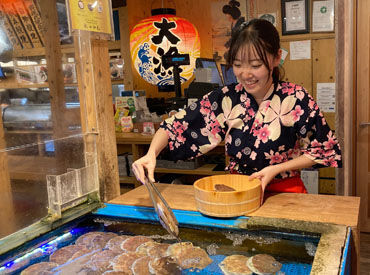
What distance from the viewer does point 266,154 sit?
201 cm

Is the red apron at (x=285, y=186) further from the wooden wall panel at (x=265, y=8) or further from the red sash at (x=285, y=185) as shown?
the wooden wall panel at (x=265, y=8)

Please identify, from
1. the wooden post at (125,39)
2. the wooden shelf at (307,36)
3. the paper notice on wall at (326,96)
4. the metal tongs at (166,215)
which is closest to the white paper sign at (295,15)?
the wooden shelf at (307,36)

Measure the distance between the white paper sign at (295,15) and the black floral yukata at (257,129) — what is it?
2.99 m

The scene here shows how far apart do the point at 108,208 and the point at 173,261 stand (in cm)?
55

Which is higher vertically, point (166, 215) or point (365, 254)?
point (166, 215)

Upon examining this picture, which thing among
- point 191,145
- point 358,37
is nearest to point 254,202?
point 191,145

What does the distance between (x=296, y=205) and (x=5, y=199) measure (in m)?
1.31

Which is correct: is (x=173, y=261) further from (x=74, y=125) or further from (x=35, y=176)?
(x=74, y=125)

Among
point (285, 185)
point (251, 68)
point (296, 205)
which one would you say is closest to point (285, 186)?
point (285, 185)

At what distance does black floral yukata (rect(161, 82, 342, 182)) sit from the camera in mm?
1948

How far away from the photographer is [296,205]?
5.79 feet

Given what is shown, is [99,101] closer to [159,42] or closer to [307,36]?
[159,42]

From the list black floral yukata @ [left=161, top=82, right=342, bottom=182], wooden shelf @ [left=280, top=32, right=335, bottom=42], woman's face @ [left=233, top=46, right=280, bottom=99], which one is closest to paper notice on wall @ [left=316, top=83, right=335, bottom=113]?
wooden shelf @ [left=280, top=32, right=335, bottom=42]

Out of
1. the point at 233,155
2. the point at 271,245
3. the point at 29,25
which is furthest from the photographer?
the point at 233,155
